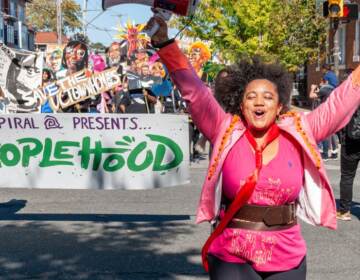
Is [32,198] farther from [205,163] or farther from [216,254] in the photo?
[216,254]

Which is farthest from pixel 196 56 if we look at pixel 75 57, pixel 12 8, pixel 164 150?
pixel 12 8

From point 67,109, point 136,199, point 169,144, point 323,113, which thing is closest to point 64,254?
point 169,144

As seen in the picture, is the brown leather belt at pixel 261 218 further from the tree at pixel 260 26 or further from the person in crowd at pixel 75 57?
the tree at pixel 260 26

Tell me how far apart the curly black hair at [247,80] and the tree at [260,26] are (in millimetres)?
22258

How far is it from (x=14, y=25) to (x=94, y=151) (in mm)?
64547

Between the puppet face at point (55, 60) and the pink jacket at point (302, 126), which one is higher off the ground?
the puppet face at point (55, 60)

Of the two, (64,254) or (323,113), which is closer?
(323,113)

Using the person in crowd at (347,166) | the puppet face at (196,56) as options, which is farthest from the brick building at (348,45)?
the person in crowd at (347,166)

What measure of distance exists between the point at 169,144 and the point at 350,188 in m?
2.31

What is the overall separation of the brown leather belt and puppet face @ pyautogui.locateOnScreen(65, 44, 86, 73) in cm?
938

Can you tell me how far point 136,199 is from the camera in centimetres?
866

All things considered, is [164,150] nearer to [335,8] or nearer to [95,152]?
[95,152]

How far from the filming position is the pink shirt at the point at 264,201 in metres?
3.02

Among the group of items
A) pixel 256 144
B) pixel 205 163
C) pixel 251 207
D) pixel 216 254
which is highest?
pixel 256 144
